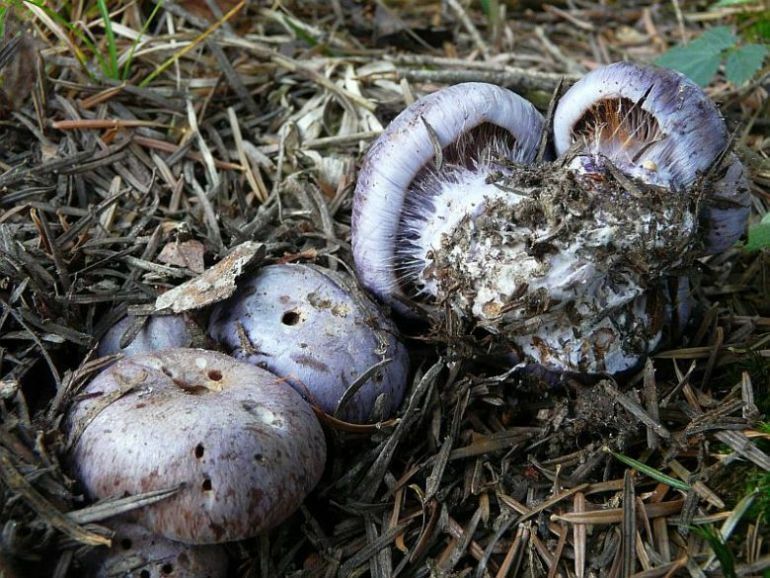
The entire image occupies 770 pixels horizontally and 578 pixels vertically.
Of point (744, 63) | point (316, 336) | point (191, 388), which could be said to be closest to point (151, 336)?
point (191, 388)

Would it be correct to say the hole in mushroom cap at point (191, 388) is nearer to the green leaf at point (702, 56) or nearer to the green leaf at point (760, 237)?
the green leaf at point (760, 237)

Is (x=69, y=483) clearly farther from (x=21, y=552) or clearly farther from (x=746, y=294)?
→ (x=746, y=294)

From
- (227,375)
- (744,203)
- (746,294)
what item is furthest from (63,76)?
(746,294)

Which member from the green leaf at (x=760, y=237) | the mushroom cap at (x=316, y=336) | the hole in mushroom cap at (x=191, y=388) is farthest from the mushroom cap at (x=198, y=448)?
the green leaf at (x=760, y=237)

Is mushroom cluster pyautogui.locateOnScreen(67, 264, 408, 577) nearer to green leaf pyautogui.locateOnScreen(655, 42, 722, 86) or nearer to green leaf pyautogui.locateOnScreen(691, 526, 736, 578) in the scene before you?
green leaf pyautogui.locateOnScreen(691, 526, 736, 578)

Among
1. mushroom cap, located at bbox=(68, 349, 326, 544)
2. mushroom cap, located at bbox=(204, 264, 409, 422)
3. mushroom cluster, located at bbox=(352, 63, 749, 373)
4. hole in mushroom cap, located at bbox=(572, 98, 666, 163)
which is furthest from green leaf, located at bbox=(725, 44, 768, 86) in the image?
mushroom cap, located at bbox=(68, 349, 326, 544)

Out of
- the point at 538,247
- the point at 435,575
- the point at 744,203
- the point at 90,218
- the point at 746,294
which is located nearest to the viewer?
the point at 435,575

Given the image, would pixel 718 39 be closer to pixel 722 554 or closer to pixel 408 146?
pixel 408 146
